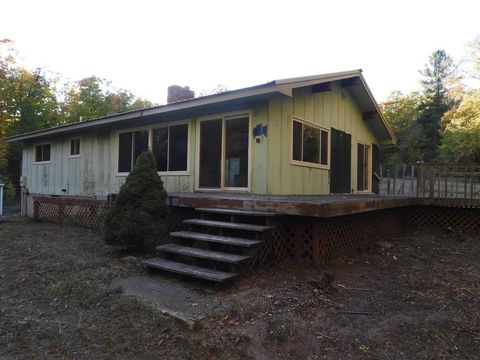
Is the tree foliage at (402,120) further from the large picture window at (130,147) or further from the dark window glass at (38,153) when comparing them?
the dark window glass at (38,153)

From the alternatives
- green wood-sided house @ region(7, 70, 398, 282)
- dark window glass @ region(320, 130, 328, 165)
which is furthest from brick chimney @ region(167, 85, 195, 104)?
dark window glass @ region(320, 130, 328, 165)

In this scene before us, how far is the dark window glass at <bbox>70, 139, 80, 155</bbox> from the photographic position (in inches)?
420

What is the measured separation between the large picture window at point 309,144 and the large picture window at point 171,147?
251cm

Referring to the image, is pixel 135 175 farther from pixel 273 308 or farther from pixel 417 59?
pixel 417 59

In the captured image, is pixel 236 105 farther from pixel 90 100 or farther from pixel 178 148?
pixel 90 100

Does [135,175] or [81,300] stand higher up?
[135,175]

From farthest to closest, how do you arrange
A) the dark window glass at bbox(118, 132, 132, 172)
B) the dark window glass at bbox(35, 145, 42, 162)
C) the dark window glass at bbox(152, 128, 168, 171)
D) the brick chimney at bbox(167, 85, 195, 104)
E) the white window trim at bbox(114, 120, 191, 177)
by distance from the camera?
the dark window glass at bbox(35, 145, 42, 162)
the brick chimney at bbox(167, 85, 195, 104)
the dark window glass at bbox(118, 132, 132, 172)
the dark window glass at bbox(152, 128, 168, 171)
the white window trim at bbox(114, 120, 191, 177)

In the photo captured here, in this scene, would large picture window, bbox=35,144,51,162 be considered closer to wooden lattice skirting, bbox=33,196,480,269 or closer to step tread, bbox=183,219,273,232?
wooden lattice skirting, bbox=33,196,480,269

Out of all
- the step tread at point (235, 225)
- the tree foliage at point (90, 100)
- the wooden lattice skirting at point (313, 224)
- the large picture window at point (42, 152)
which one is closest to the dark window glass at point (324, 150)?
the wooden lattice skirting at point (313, 224)

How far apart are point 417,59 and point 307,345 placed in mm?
42368

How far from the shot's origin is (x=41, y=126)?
22328 mm

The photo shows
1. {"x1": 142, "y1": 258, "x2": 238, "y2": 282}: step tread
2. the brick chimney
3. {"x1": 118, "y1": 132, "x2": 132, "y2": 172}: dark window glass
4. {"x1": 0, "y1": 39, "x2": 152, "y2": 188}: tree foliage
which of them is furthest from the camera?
{"x1": 0, "y1": 39, "x2": 152, "y2": 188}: tree foliage

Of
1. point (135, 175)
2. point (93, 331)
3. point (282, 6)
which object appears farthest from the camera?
point (282, 6)

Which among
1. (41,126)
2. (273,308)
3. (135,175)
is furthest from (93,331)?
(41,126)
